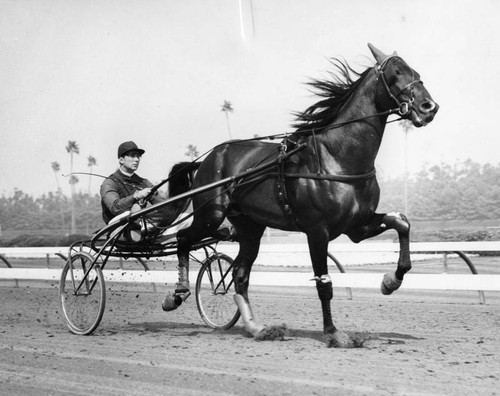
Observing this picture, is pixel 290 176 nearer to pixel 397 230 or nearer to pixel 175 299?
pixel 397 230

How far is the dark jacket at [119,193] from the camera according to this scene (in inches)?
322

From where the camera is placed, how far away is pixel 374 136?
6.80 meters

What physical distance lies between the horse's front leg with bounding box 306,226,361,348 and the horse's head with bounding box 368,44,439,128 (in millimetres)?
1301

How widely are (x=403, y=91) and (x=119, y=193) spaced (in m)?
3.57

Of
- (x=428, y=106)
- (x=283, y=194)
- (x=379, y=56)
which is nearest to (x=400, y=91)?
(x=428, y=106)

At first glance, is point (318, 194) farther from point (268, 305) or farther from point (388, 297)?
point (388, 297)

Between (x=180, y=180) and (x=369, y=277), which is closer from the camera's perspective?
(x=180, y=180)

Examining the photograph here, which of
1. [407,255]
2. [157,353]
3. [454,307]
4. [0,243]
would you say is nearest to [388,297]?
[454,307]

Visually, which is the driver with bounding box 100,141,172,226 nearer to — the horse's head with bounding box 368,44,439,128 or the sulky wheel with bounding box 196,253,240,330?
the sulky wheel with bounding box 196,253,240,330

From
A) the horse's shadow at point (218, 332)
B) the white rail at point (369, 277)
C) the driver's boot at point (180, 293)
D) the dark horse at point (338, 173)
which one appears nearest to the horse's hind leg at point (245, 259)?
the dark horse at point (338, 173)

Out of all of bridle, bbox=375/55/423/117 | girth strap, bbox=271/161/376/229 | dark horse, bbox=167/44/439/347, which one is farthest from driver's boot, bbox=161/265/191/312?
bridle, bbox=375/55/423/117

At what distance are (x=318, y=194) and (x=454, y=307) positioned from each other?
4.45m

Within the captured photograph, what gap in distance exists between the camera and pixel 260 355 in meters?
6.23

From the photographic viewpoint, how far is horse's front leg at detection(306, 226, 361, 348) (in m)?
6.54
